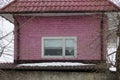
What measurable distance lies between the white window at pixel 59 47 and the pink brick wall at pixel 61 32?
0.17m

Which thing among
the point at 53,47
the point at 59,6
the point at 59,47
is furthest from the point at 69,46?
the point at 59,6

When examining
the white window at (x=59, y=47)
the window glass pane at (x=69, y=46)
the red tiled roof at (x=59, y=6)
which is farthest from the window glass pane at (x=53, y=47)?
the red tiled roof at (x=59, y=6)

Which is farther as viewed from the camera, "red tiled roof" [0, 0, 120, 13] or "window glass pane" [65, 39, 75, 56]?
"window glass pane" [65, 39, 75, 56]

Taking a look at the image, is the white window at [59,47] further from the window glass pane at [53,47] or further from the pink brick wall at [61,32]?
the pink brick wall at [61,32]

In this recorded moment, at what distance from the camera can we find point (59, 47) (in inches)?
615

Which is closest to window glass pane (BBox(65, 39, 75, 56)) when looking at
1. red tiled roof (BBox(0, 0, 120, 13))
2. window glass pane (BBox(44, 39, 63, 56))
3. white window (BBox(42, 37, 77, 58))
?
white window (BBox(42, 37, 77, 58))

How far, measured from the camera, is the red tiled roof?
14.9 metres

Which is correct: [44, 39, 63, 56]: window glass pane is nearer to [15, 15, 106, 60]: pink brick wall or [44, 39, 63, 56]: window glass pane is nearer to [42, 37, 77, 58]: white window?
[42, 37, 77, 58]: white window

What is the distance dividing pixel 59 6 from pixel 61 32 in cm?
111

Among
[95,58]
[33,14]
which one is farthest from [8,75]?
[95,58]

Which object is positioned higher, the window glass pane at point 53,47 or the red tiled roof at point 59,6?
the red tiled roof at point 59,6

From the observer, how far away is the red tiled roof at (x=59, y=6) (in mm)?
14914

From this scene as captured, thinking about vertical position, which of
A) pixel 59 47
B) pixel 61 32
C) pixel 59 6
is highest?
pixel 59 6

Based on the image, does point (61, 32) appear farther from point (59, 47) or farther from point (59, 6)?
point (59, 6)
